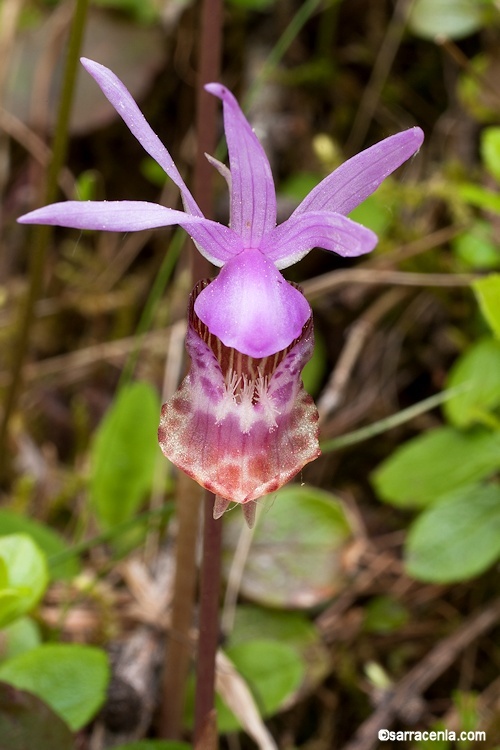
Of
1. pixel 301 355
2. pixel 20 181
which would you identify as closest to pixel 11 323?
pixel 20 181

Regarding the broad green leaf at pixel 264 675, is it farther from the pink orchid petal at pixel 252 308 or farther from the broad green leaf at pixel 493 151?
the broad green leaf at pixel 493 151

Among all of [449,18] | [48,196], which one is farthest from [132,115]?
[449,18]

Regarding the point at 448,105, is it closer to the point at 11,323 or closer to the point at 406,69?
the point at 406,69

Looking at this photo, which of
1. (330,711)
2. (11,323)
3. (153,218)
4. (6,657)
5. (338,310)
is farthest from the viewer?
(11,323)

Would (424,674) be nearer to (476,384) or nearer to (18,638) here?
(476,384)

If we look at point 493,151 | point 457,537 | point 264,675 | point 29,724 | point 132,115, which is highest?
point 132,115
